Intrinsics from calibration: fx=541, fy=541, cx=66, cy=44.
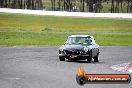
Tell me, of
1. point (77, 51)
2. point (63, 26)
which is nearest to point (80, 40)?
point (77, 51)

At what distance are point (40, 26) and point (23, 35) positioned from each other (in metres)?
14.1

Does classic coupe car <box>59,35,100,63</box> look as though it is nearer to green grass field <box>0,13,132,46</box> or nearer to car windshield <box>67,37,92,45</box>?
car windshield <box>67,37,92,45</box>

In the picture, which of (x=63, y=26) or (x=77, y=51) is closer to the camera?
(x=77, y=51)

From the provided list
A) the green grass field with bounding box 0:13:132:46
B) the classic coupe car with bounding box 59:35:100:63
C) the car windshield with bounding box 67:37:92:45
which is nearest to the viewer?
the classic coupe car with bounding box 59:35:100:63

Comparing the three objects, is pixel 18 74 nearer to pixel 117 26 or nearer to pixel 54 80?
pixel 54 80

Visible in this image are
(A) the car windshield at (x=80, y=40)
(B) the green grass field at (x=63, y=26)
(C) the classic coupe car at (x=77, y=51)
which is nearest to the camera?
(C) the classic coupe car at (x=77, y=51)

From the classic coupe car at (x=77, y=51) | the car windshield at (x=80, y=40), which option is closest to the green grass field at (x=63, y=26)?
the car windshield at (x=80, y=40)

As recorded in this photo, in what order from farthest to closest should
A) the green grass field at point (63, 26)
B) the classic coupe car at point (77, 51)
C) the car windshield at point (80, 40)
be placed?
the green grass field at point (63, 26), the car windshield at point (80, 40), the classic coupe car at point (77, 51)

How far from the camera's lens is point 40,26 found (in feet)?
232

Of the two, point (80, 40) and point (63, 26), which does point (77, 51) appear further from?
point (63, 26)

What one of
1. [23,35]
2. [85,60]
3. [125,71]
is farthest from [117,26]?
[125,71]

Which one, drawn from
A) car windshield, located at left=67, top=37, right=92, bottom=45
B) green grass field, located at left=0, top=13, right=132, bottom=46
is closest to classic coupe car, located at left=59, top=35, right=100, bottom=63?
car windshield, located at left=67, top=37, right=92, bottom=45

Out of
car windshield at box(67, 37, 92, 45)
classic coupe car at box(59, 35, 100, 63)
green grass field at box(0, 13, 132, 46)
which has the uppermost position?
car windshield at box(67, 37, 92, 45)

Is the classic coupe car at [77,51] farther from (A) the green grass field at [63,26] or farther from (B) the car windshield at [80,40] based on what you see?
(A) the green grass field at [63,26]
